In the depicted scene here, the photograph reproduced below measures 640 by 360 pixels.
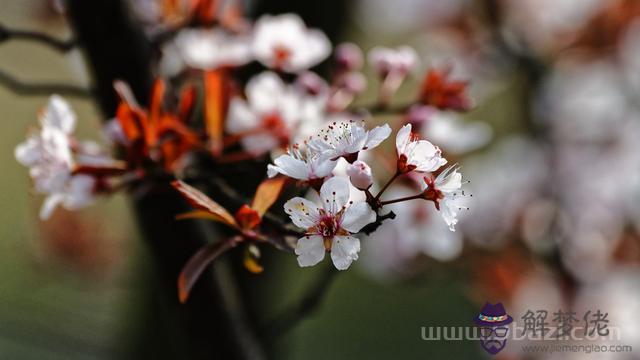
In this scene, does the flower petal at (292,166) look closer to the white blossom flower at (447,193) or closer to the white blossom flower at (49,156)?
the white blossom flower at (447,193)

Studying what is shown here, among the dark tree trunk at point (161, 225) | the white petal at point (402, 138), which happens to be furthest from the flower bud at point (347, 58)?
the white petal at point (402, 138)

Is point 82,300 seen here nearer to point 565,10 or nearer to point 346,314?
point 346,314

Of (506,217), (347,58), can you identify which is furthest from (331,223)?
(506,217)

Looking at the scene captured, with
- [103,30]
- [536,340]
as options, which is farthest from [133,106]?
[536,340]

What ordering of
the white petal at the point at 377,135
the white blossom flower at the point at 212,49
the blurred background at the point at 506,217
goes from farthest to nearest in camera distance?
the blurred background at the point at 506,217 < the white blossom flower at the point at 212,49 < the white petal at the point at 377,135

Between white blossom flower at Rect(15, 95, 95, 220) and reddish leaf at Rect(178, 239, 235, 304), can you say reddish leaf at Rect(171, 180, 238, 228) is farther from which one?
white blossom flower at Rect(15, 95, 95, 220)

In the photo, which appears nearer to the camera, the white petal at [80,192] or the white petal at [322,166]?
the white petal at [322,166]

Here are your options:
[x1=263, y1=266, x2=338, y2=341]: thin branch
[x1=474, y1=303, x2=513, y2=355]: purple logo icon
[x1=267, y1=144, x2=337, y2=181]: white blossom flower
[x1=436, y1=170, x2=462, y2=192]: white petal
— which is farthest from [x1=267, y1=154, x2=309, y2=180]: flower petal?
[x1=474, y1=303, x2=513, y2=355]: purple logo icon
